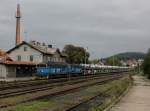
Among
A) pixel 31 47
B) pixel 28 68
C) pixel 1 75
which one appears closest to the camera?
pixel 1 75

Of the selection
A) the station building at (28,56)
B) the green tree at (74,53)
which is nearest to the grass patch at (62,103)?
the station building at (28,56)

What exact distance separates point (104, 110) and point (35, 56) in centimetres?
8188

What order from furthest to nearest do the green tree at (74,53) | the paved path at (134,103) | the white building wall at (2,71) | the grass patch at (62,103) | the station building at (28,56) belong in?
the green tree at (74,53), the station building at (28,56), the white building wall at (2,71), the paved path at (134,103), the grass patch at (62,103)

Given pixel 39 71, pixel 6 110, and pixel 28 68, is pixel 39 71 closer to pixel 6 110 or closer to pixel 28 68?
pixel 28 68

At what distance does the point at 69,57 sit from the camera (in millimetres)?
151000

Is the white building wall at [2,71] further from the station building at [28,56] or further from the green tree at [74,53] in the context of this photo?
the green tree at [74,53]

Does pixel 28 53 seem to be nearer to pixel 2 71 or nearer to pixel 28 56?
pixel 28 56

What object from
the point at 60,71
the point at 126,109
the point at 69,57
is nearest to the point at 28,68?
the point at 60,71

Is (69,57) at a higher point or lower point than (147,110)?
higher

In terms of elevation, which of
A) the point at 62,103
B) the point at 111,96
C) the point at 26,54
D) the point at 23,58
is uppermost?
the point at 26,54

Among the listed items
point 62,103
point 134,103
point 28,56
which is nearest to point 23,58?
point 28,56

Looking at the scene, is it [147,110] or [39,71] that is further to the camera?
[39,71]

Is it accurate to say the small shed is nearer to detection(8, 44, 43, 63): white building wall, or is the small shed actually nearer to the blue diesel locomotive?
the blue diesel locomotive

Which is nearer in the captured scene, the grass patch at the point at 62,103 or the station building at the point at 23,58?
the grass patch at the point at 62,103
